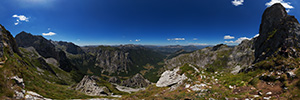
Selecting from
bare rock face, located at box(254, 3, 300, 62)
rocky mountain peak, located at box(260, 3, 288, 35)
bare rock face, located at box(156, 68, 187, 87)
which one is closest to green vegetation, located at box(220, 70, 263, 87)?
bare rock face, located at box(156, 68, 187, 87)

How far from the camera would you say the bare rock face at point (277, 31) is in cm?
4509

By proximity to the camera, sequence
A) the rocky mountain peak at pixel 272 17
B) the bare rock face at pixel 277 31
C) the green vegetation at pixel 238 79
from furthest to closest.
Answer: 1. the rocky mountain peak at pixel 272 17
2. the bare rock face at pixel 277 31
3. the green vegetation at pixel 238 79

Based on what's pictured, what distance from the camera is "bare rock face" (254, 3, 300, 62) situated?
4509cm

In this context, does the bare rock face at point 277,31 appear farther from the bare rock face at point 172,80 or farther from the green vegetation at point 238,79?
the bare rock face at point 172,80

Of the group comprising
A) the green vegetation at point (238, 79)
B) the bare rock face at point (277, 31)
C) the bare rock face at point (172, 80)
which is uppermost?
the bare rock face at point (277, 31)

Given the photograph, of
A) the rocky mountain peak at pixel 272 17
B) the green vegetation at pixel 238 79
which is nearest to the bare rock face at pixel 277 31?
the rocky mountain peak at pixel 272 17

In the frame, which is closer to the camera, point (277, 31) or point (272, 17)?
point (277, 31)

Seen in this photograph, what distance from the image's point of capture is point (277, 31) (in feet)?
201

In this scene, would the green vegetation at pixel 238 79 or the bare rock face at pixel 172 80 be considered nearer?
the green vegetation at pixel 238 79

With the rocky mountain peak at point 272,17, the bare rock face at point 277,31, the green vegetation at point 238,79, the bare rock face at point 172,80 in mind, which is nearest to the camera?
the green vegetation at point 238,79

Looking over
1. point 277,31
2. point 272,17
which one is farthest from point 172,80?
point 272,17

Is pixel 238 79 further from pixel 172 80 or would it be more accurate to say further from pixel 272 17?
pixel 272 17

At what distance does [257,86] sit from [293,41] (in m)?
48.7

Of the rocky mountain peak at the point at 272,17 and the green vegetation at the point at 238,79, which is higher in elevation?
the rocky mountain peak at the point at 272,17
